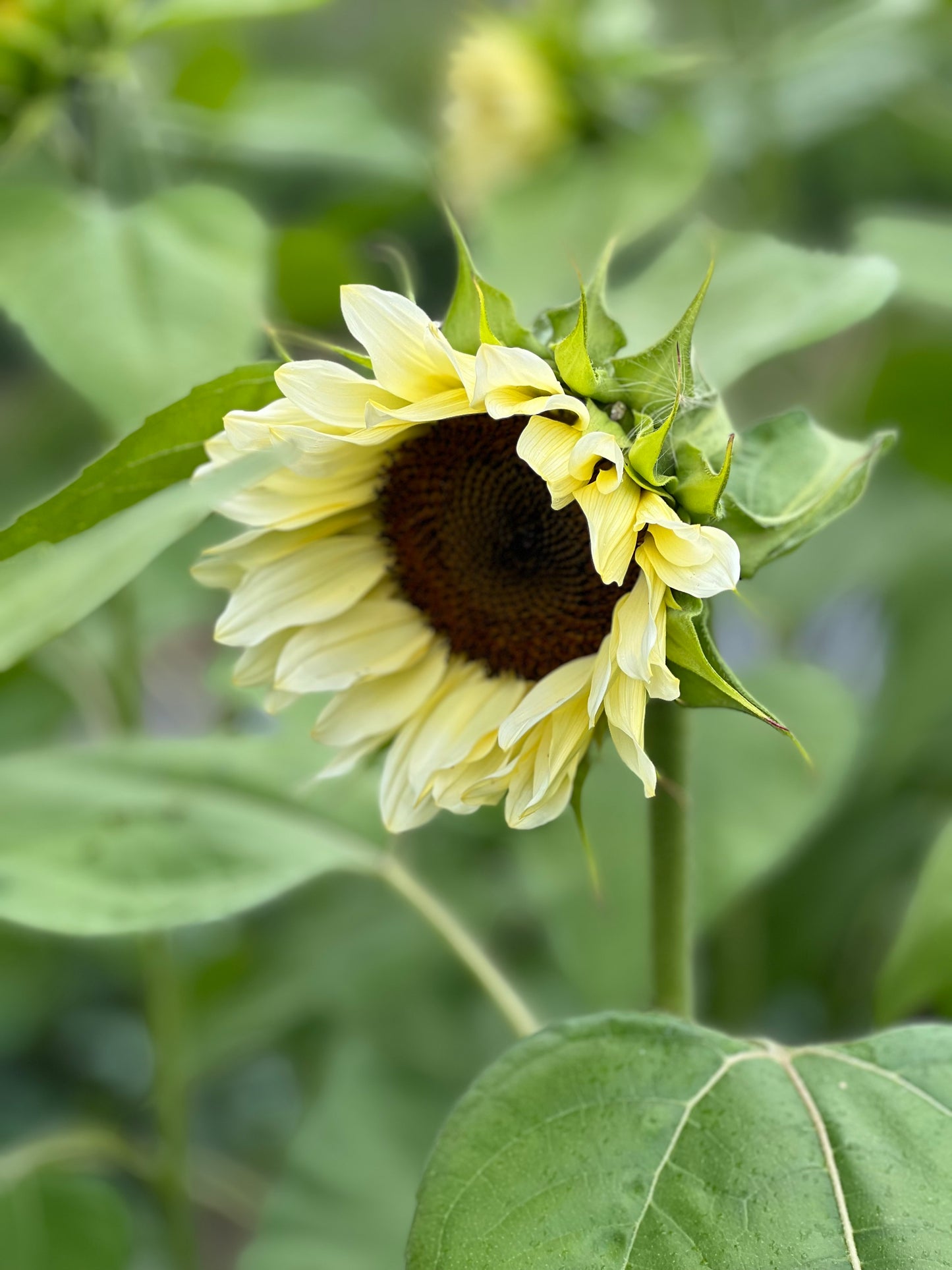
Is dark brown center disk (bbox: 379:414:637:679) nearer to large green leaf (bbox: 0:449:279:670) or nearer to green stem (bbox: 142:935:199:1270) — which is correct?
large green leaf (bbox: 0:449:279:670)

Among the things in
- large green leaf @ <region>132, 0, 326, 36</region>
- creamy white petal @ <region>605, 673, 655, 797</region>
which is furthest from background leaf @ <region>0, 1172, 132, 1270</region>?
large green leaf @ <region>132, 0, 326, 36</region>

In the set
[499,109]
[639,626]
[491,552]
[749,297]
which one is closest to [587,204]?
[499,109]

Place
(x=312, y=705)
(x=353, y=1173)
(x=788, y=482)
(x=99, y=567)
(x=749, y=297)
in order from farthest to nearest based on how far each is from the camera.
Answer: (x=353, y=1173)
(x=312, y=705)
(x=749, y=297)
(x=788, y=482)
(x=99, y=567)

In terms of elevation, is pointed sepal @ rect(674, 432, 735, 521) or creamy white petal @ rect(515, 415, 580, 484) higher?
creamy white petal @ rect(515, 415, 580, 484)

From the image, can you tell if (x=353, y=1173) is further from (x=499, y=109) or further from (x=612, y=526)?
(x=499, y=109)

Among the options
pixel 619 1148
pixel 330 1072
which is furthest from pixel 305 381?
pixel 330 1072

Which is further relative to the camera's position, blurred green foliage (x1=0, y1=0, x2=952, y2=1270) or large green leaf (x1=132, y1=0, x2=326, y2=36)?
large green leaf (x1=132, y1=0, x2=326, y2=36)
